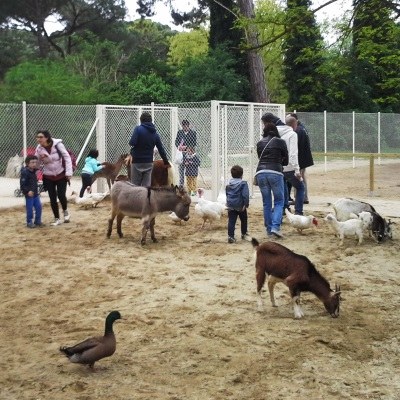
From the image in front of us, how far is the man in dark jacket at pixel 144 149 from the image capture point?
12656 millimetres

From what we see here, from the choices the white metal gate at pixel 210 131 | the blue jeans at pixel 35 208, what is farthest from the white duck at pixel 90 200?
the blue jeans at pixel 35 208

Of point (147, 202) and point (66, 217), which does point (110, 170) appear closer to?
point (66, 217)

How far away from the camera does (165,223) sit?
13.6 m

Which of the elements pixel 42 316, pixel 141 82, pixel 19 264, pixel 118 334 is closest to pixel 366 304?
pixel 118 334

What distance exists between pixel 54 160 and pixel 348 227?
5.03 metres

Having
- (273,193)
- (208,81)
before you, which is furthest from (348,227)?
(208,81)

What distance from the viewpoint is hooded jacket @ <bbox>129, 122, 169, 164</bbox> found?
498 inches

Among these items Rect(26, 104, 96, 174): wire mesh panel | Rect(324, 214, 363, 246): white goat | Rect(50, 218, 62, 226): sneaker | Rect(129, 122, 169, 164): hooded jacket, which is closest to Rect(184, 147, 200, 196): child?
Rect(129, 122, 169, 164): hooded jacket

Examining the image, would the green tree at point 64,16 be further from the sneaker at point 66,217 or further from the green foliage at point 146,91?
the sneaker at point 66,217

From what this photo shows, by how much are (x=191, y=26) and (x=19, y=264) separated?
1225 inches

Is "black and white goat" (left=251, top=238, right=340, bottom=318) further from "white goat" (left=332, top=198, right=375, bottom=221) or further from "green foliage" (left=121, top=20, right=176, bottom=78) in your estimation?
"green foliage" (left=121, top=20, right=176, bottom=78)

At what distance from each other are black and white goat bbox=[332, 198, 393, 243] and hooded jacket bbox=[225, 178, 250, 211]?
157cm

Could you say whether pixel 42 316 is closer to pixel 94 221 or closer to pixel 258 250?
pixel 258 250

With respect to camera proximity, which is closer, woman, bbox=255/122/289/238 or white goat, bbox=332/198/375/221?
woman, bbox=255/122/289/238
